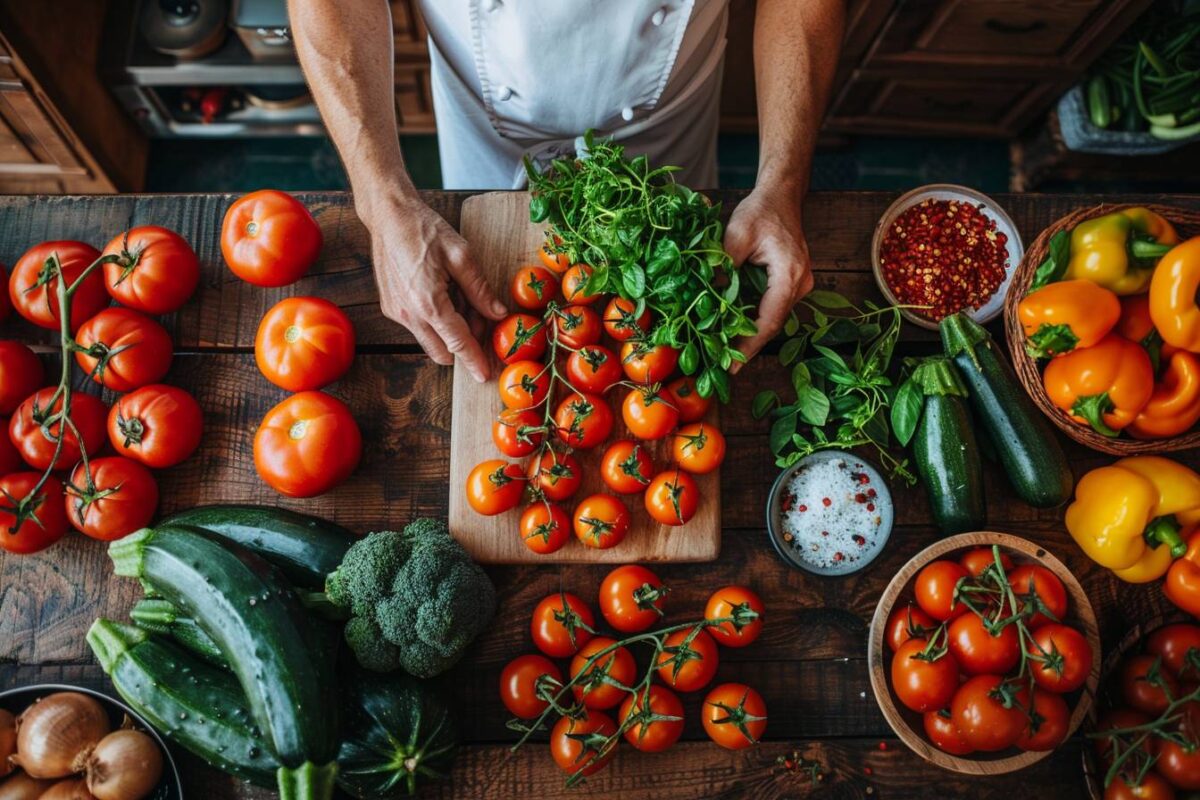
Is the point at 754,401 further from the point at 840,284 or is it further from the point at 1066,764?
the point at 1066,764

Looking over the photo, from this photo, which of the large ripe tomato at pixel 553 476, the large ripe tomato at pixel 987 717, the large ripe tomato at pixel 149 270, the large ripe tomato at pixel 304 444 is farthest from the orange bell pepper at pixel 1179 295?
the large ripe tomato at pixel 149 270

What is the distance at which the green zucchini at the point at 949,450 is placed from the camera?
4.41ft

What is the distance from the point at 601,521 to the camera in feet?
4.22

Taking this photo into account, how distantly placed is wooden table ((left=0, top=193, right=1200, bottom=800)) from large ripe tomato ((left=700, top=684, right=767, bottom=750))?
71 mm

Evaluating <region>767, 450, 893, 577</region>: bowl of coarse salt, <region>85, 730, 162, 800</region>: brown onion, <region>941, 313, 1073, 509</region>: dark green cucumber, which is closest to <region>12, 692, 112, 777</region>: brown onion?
<region>85, 730, 162, 800</region>: brown onion

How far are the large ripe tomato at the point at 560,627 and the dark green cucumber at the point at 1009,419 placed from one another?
774mm

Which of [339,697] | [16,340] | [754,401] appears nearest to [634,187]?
[754,401]

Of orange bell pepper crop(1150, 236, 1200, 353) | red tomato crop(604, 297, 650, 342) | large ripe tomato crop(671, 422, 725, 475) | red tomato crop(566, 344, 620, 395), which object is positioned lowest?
large ripe tomato crop(671, 422, 725, 475)

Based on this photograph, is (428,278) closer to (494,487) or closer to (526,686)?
(494,487)

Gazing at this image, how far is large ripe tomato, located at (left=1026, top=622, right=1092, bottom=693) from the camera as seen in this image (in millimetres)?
1219

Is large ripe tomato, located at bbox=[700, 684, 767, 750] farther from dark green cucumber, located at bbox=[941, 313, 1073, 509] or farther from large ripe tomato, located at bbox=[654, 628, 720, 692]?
dark green cucumber, located at bbox=[941, 313, 1073, 509]

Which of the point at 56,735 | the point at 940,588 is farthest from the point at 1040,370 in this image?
the point at 56,735

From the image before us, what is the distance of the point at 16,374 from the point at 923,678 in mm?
1577

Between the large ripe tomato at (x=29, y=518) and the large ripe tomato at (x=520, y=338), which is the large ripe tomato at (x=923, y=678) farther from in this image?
the large ripe tomato at (x=29, y=518)
